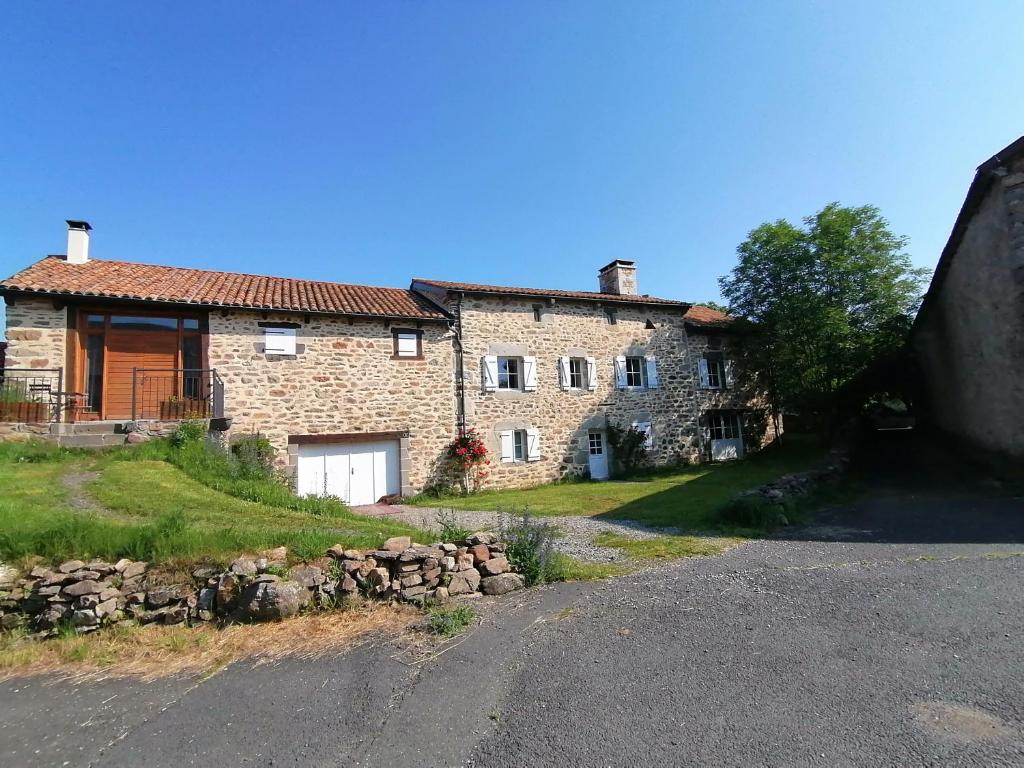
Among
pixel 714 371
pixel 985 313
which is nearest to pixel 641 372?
pixel 714 371

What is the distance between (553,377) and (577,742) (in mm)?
13281

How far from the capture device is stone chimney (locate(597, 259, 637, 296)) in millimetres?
18484

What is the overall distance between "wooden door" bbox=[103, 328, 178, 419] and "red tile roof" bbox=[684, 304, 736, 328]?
1604cm

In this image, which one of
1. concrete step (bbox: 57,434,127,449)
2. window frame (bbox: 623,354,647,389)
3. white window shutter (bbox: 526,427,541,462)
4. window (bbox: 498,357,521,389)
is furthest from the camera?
window frame (bbox: 623,354,647,389)

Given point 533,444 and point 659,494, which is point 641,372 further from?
point 659,494

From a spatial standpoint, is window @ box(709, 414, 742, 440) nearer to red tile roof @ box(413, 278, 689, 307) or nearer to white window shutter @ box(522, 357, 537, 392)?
red tile roof @ box(413, 278, 689, 307)

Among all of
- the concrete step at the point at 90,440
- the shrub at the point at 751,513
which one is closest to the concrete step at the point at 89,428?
the concrete step at the point at 90,440

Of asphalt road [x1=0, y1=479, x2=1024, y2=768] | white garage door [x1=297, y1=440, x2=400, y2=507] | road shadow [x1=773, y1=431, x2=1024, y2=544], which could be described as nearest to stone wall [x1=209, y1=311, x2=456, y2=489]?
white garage door [x1=297, y1=440, x2=400, y2=507]

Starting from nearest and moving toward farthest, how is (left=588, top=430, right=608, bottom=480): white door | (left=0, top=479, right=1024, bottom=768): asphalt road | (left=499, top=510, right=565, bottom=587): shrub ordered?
1. (left=0, top=479, right=1024, bottom=768): asphalt road
2. (left=499, top=510, right=565, bottom=587): shrub
3. (left=588, top=430, right=608, bottom=480): white door

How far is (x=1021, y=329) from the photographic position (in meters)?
9.66

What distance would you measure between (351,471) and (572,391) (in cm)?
708

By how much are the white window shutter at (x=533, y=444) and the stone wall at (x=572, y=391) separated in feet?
0.41

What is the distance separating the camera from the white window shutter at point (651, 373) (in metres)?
17.3

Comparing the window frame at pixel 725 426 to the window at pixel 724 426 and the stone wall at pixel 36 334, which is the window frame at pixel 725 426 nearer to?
the window at pixel 724 426
